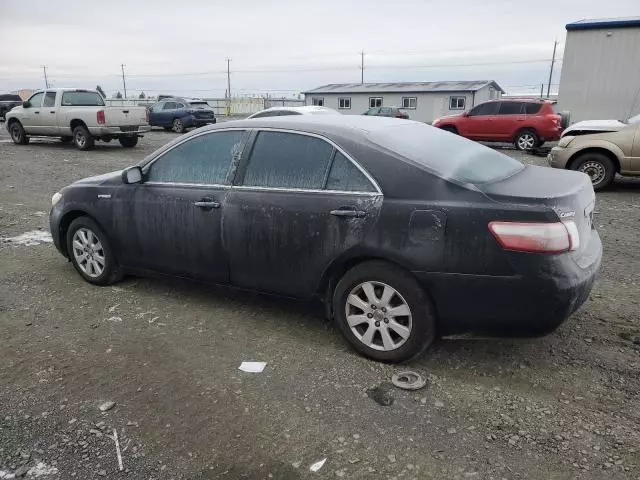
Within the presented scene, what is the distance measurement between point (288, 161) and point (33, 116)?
16148 millimetres

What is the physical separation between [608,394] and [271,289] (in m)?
2.27

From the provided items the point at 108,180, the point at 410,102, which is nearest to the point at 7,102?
the point at 410,102

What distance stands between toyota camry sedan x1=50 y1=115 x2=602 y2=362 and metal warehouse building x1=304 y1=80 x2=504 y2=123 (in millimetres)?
36225

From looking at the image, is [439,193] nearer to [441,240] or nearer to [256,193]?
[441,240]

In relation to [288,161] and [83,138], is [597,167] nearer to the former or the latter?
[288,161]

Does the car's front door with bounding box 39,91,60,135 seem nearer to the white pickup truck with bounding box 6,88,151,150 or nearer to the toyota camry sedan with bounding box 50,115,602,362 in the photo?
the white pickup truck with bounding box 6,88,151,150

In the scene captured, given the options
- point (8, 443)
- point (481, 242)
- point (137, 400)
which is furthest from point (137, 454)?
point (481, 242)

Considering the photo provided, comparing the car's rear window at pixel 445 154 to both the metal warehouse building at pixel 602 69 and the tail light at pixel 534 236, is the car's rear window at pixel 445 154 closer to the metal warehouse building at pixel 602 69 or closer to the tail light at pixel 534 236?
the tail light at pixel 534 236

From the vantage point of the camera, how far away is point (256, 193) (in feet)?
12.3

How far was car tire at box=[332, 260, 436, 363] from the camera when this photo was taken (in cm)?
317

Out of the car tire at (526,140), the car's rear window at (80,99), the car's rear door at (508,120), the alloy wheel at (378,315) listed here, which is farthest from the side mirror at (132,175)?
the car's rear door at (508,120)

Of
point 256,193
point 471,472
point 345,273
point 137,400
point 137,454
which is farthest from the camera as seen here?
point 256,193

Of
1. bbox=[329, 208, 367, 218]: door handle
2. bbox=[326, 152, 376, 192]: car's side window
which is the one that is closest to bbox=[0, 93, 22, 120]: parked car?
bbox=[326, 152, 376, 192]: car's side window

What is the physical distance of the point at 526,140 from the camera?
17359mm
